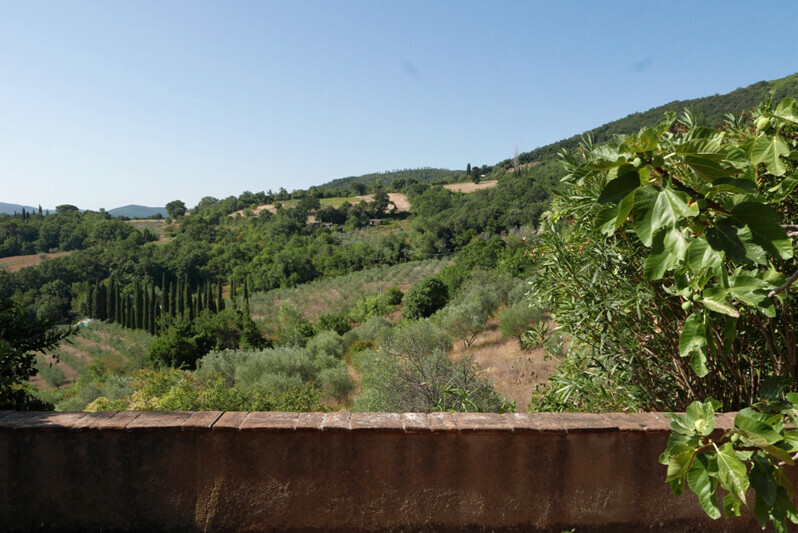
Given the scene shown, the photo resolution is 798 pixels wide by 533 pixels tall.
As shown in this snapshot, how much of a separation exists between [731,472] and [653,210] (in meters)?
0.67

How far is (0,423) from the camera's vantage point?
2312mm

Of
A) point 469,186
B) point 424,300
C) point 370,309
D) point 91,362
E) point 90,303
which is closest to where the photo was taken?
point 424,300

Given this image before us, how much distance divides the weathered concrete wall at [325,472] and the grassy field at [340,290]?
106ft

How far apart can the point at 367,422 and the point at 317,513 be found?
1.71 ft

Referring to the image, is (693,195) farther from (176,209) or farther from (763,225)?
(176,209)

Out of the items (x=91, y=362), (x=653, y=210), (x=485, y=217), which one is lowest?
(x=91, y=362)

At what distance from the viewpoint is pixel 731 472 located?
1172mm

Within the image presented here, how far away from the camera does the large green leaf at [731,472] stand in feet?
3.73

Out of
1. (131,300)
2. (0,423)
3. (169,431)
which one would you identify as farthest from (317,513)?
(131,300)

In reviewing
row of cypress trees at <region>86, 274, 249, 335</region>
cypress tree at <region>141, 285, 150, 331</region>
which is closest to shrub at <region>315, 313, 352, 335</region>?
row of cypress trees at <region>86, 274, 249, 335</region>

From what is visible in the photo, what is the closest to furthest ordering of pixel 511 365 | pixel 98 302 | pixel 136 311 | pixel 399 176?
pixel 511 365
pixel 136 311
pixel 98 302
pixel 399 176

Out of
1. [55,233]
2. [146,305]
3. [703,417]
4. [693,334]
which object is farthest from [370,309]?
[55,233]

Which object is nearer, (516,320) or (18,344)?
(18,344)

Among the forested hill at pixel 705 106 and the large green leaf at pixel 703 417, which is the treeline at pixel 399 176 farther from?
the large green leaf at pixel 703 417
